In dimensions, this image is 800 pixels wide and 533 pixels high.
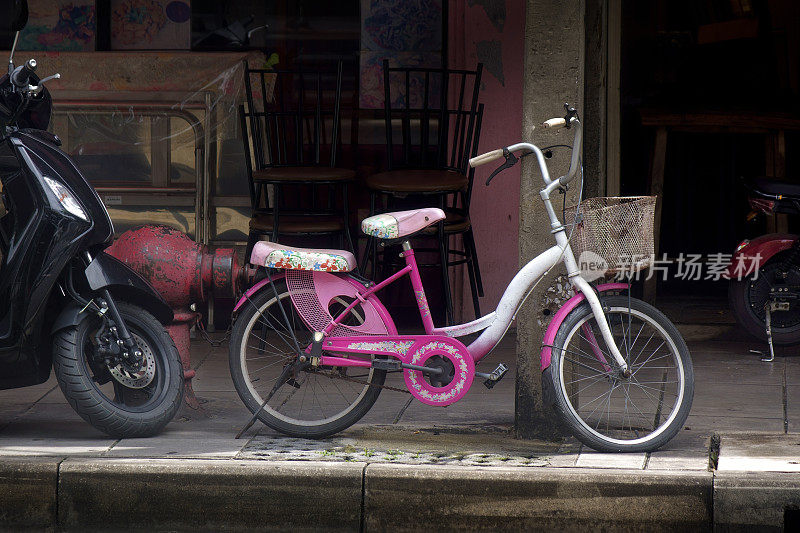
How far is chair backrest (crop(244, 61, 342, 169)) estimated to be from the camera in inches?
291

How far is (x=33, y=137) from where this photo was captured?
17.3 feet

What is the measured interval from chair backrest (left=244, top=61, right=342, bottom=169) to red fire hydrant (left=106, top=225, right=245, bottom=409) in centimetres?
177

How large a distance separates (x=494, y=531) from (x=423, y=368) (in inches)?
33.1

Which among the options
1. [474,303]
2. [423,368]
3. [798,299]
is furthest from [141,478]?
[798,299]

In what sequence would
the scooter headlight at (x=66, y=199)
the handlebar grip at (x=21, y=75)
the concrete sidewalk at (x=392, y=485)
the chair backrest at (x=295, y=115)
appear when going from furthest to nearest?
the chair backrest at (x=295, y=115), the scooter headlight at (x=66, y=199), the handlebar grip at (x=21, y=75), the concrete sidewalk at (x=392, y=485)

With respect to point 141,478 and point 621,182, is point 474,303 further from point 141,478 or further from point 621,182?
point 141,478

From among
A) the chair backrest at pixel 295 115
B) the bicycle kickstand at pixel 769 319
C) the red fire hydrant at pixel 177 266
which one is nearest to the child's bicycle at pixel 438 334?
the red fire hydrant at pixel 177 266

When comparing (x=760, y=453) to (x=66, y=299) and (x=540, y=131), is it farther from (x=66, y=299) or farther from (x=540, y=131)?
(x=66, y=299)

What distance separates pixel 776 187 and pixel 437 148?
210 cm

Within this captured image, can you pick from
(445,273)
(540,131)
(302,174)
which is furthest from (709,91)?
(540,131)

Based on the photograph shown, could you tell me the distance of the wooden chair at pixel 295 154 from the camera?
6.82m

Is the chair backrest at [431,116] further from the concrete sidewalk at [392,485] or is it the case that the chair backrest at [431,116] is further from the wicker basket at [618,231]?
the concrete sidewalk at [392,485]

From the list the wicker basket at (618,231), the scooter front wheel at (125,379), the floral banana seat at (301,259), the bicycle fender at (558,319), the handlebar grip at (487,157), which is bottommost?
the scooter front wheel at (125,379)

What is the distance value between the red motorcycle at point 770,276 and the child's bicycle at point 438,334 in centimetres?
187
